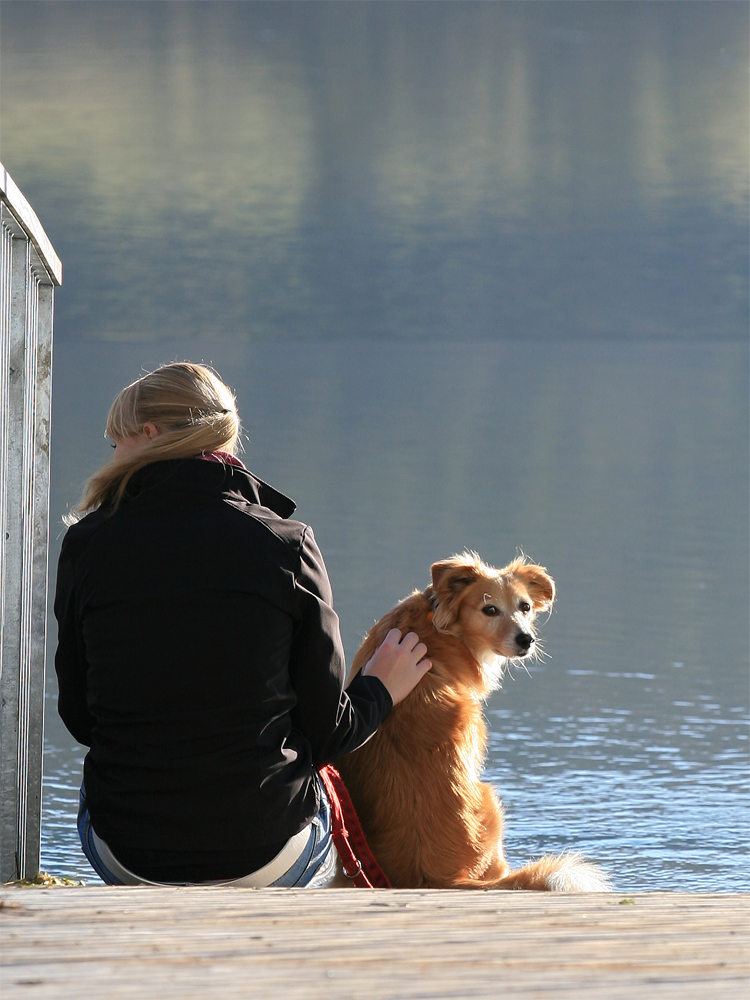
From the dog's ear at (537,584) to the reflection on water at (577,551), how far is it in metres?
1.42

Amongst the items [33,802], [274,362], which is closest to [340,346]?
[274,362]

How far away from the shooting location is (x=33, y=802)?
297 cm

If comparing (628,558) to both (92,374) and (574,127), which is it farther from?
(574,127)

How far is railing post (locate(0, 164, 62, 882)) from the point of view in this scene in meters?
2.70

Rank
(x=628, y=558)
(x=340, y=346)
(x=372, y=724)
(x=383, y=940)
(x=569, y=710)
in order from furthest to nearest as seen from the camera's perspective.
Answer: (x=340, y=346) < (x=628, y=558) < (x=569, y=710) < (x=372, y=724) < (x=383, y=940)

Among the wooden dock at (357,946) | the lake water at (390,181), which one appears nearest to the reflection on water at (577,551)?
the wooden dock at (357,946)

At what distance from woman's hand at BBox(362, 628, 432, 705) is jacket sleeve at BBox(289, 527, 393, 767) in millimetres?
417

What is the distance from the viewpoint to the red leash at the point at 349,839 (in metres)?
2.58

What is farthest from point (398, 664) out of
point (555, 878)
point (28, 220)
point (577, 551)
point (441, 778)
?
point (577, 551)

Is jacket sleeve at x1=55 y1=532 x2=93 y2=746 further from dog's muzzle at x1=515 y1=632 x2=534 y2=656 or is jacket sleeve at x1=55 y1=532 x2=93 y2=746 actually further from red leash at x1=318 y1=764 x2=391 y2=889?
dog's muzzle at x1=515 y1=632 x2=534 y2=656

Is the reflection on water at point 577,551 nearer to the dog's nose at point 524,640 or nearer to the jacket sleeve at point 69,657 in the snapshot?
the dog's nose at point 524,640

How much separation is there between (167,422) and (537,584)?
1.40m

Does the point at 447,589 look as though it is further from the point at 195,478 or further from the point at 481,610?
the point at 195,478

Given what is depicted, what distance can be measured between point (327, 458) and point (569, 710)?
870 cm
